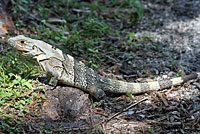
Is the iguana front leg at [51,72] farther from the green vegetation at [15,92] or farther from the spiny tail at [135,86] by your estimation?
the spiny tail at [135,86]

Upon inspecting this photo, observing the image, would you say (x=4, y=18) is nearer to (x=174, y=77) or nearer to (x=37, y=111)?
(x=37, y=111)

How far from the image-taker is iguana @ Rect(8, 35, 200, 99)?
463cm

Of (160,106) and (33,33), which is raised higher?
(33,33)

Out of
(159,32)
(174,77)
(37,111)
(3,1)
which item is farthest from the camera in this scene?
(159,32)

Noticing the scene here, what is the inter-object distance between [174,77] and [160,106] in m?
1.14

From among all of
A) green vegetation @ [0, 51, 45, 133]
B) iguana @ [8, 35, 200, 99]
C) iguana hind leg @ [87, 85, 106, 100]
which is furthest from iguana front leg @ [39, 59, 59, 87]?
iguana hind leg @ [87, 85, 106, 100]

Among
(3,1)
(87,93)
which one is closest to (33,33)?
(3,1)

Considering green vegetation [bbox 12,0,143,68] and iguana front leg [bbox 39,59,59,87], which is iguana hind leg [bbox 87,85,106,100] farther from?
green vegetation [bbox 12,0,143,68]

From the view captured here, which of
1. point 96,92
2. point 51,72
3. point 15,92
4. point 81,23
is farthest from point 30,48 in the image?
point 81,23

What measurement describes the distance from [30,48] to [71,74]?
901 millimetres

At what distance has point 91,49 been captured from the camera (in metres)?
6.27

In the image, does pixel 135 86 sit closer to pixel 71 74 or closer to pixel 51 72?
pixel 71 74

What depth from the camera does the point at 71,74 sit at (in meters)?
4.95

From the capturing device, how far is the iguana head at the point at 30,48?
4.54m
